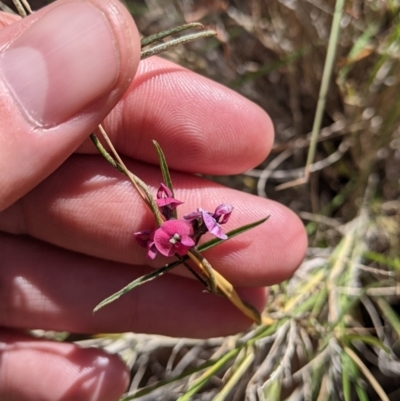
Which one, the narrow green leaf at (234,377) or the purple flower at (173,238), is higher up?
the purple flower at (173,238)

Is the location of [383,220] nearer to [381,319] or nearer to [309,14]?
[381,319]

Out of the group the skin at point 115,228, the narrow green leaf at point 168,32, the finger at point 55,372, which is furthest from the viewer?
the finger at point 55,372

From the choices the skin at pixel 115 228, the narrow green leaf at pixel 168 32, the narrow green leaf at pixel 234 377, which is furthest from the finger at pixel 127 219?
the narrow green leaf at pixel 168 32

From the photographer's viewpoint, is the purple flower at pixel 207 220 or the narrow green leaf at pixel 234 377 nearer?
the purple flower at pixel 207 220

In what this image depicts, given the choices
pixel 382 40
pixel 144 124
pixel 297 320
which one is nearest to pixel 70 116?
pixel 144 124

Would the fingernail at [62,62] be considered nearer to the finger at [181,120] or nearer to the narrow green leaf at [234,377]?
the finger at [181,120]

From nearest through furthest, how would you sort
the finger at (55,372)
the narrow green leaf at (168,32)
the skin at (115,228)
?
the narrow green leaf at (168,32)
the skin at (115,228)
the finger at (55,372)

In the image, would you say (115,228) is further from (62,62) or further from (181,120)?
(62,62)

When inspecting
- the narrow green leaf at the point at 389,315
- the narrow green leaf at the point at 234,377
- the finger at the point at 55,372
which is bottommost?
the narrow green leaf at the point at 389,315
